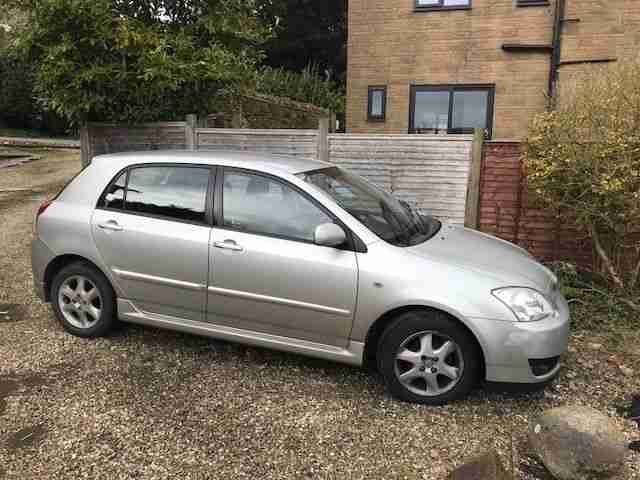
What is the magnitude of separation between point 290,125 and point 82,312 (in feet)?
33.6

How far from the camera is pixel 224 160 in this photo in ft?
13.3

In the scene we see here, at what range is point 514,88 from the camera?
10.6 metres

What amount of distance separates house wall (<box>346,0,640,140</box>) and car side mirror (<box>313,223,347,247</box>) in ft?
25.9

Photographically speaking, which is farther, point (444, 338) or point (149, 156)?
point (149, 156)

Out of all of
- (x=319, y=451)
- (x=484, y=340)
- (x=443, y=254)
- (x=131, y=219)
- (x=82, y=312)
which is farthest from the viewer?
(x=82, y=312)

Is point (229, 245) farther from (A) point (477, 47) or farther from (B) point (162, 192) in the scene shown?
(A) point (477, 47)

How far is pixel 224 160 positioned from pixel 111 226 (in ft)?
3.33

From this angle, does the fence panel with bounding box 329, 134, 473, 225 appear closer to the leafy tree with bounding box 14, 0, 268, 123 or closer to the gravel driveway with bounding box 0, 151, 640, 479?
the leafy tree with bounding box 14, 0, 268, 123

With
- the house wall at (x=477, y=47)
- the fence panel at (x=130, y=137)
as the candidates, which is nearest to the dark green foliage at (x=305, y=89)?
the house wall at (x=477, y=47)

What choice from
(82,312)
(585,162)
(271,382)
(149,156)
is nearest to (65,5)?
(149,156)

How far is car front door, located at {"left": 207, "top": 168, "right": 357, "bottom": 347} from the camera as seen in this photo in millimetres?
3549

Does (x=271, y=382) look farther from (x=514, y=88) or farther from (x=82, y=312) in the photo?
(x=514, y=88)

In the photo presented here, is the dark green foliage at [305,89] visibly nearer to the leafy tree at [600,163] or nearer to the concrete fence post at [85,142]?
the concrete fence post at [85,142]

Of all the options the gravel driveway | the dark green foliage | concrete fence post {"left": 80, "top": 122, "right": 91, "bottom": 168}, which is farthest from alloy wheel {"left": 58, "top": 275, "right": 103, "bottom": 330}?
the dark green foliage
